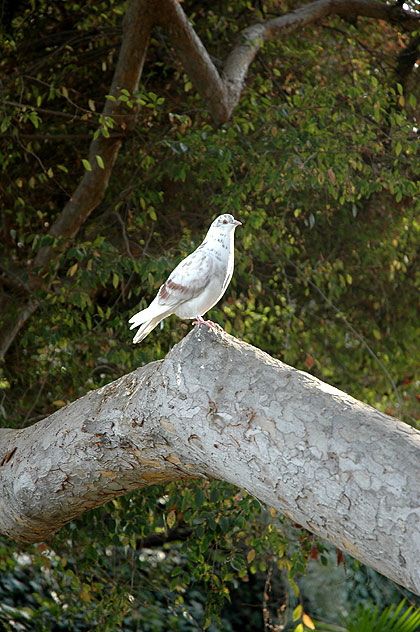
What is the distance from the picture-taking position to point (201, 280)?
1.88 metres

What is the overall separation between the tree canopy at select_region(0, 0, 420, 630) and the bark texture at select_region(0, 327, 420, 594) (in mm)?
807

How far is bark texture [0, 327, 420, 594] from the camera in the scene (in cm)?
127

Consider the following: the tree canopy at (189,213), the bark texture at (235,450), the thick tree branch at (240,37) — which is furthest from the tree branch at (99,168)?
the bark texture at (235,450)

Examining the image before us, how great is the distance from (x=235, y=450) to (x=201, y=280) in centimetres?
49

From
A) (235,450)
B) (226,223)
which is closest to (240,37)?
(226,223)

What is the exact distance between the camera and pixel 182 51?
3232mm

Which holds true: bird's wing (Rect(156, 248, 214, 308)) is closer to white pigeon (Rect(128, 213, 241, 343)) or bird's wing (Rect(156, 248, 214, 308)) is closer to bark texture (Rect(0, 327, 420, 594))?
white pigeon (Rect(128, 213, 241, 343))

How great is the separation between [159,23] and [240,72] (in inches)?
19.3

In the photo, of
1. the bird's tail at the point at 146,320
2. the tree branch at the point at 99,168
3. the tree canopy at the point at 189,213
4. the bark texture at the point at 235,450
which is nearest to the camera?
the bark texture at the point at 235,450

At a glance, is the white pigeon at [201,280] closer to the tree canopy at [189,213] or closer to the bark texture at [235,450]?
the bark texture at [235,450]

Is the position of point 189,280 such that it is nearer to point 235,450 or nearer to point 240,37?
point 235,450

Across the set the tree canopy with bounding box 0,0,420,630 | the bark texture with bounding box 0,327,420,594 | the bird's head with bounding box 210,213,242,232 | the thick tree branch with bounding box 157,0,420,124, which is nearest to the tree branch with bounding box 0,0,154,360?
the tree canopy with bounding box 0,0,420,630

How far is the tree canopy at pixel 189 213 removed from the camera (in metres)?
3.13

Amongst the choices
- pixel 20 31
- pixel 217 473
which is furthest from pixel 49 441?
pixel 20 31
